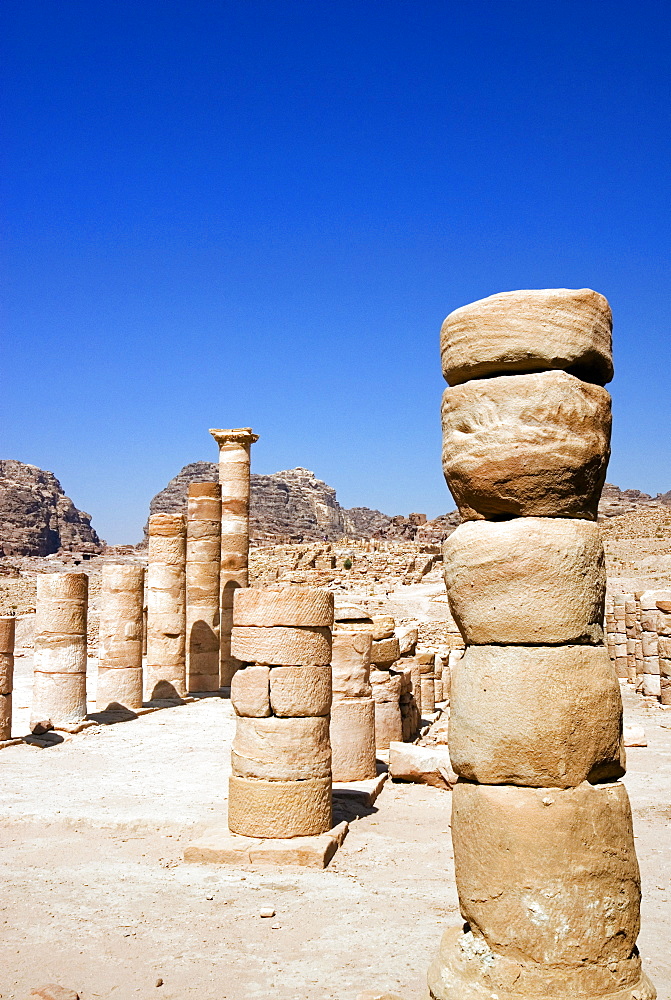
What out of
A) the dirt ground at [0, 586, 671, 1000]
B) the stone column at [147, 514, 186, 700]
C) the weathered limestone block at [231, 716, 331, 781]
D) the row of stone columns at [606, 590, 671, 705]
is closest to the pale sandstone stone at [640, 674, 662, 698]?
the row of stone columns at [606, 590, 671, 705]

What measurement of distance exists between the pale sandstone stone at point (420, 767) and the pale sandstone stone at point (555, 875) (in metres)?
6.52

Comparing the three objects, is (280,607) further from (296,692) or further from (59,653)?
(59,653)

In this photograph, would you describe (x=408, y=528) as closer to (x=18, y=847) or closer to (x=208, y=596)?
(x=208, y=596)

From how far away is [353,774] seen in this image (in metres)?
10.8

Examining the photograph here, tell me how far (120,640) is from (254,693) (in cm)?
928

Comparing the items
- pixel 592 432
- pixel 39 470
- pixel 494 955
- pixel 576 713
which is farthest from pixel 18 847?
pixel 39 470

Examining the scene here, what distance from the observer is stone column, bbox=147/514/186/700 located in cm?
1933

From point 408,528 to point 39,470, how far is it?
1718 inches

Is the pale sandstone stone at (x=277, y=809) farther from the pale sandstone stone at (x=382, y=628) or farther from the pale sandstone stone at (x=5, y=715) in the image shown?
the pale sandstone stone at (x=5, y=715)

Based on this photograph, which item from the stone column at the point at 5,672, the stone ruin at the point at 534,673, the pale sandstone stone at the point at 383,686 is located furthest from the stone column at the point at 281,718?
the stone column at the point at 5,672

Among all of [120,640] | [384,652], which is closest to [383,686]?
[384,652]

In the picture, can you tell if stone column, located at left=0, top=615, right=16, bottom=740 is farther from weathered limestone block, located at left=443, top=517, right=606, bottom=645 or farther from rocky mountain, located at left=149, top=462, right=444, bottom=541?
rocky mountain, located at left=149, top=462, right=444, bottom=541

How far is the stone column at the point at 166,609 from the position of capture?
761 inches

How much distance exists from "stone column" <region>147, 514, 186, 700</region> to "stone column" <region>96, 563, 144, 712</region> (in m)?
1.79
